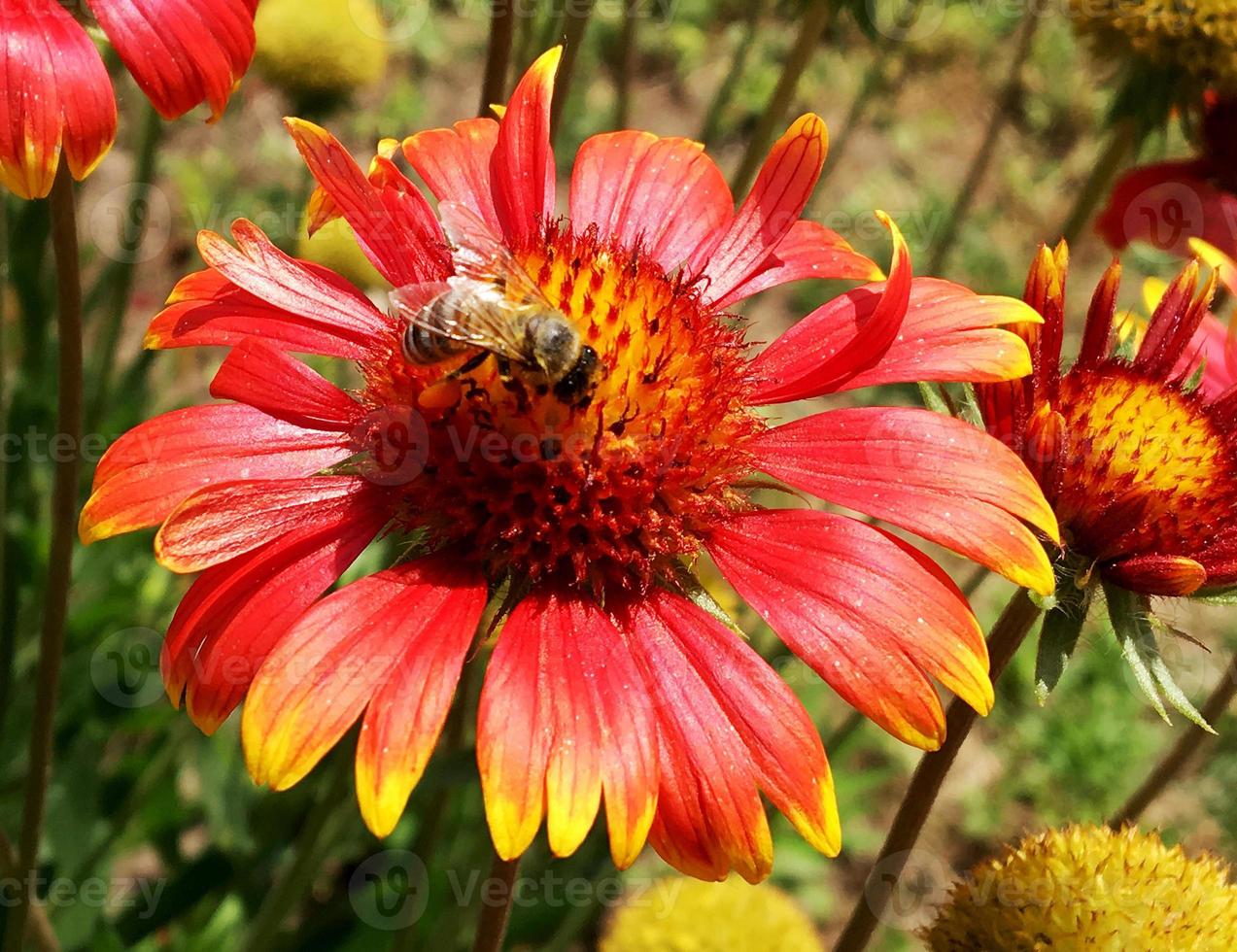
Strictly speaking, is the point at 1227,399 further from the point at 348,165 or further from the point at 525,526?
the point at 348,165

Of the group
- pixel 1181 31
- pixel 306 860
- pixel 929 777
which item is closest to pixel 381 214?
pixel 929 777

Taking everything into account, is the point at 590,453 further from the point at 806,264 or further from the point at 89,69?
the point at 89,69

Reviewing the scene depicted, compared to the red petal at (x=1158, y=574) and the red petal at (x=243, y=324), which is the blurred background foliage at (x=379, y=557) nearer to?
the red petal at (x=1158, y=574)

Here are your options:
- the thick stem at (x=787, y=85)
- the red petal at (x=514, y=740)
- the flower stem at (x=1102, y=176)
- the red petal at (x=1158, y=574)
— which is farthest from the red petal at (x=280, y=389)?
the flower stem at (x=1102, y=176)

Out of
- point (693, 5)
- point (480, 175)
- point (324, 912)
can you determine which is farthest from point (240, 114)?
point (480, 175)

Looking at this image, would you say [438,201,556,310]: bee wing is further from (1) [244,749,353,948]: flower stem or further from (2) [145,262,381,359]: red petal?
(1) [244,749,353,948]: flower stem

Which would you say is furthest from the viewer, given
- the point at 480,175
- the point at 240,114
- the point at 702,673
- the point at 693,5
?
the point at 693,5
